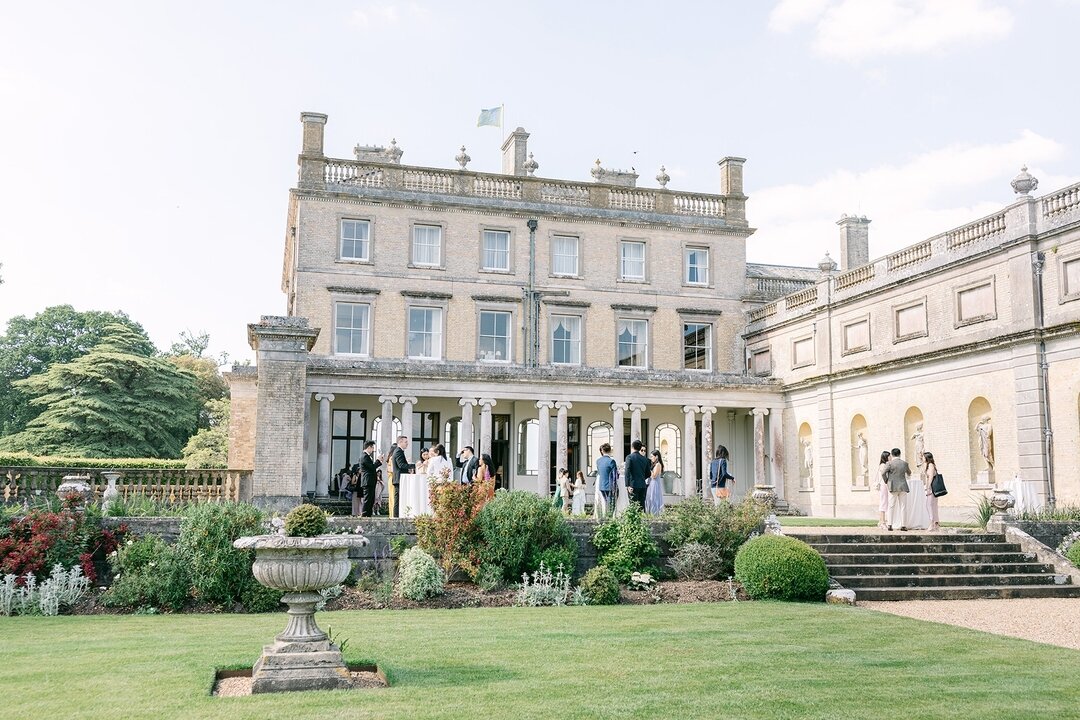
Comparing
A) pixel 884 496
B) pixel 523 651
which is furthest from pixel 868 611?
pixel 884 496

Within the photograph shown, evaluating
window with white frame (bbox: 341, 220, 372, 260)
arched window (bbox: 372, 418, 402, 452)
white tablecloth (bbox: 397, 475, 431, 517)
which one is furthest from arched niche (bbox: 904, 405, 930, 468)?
window with white frame (bbox: 341, 220, 372, 260)

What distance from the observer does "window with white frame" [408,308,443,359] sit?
34.3 m

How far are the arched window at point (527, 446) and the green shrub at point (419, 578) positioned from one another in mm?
19704

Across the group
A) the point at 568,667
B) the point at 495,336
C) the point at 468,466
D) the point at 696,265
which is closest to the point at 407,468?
the point at 468,466

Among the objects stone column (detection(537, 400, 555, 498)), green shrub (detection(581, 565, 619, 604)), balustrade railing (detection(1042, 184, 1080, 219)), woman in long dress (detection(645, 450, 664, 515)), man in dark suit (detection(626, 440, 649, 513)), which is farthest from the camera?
stone column (detection(537, 400, 555, 498))

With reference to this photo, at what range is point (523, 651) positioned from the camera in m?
9.52

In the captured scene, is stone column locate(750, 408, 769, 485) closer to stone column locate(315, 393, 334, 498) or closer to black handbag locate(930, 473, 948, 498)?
black handbag locate(930, 473, 948, 498)

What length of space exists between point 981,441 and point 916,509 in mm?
5873

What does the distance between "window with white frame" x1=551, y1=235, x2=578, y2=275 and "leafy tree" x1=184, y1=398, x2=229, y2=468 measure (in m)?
13.9

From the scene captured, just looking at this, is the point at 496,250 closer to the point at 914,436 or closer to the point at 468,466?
the point at 914,436

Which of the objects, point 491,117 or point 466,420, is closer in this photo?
point 466,420

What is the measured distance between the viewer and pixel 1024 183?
2394 cm

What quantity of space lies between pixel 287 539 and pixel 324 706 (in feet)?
5.36

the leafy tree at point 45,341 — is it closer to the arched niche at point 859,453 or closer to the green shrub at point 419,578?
the arched niche at point 859,453
